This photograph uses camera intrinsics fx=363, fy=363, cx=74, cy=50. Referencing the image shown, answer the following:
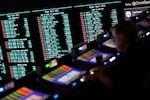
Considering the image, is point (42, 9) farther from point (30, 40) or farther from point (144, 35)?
point (144, 35)

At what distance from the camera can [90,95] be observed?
3580 mm

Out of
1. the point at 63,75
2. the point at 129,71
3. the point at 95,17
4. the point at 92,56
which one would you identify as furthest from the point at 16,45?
the point at 129,71

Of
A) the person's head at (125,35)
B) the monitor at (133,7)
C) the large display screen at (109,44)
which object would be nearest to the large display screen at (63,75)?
the person's head at (125,35)

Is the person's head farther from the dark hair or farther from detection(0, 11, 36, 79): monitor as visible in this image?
detection(0, 11, 36, 79): monitor

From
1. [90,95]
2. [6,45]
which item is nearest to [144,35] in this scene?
[90,95]

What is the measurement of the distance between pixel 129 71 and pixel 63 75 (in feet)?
2.14

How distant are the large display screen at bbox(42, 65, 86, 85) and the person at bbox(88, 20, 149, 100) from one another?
10.7 inches

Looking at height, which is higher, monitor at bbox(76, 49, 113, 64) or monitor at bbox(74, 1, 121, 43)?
monitor at bbox(74, 1, 121, 43)

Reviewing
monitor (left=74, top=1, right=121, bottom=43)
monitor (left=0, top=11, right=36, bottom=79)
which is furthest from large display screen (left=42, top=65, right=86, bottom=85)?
monitor (left=0, top=11, right=36, bottom=79)

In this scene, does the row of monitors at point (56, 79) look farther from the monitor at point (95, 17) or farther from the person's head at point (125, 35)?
the monitor at point (95, 17)

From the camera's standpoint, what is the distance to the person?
2998 millimetres

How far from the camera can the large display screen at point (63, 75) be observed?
3.21 m

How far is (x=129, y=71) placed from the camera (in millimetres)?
3002

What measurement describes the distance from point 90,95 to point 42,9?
2.93 meters
